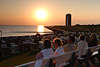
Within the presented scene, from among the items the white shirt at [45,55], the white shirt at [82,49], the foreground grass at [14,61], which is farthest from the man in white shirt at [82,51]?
the foreground grass at [14,61]

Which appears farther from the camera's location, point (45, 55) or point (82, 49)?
point (82, 49)

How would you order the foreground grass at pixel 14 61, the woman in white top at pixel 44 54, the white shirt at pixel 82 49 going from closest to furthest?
the woman in white top at pixel 44 54, the white shirt at pixel 82 49, the foreground grass at pixel 14 61

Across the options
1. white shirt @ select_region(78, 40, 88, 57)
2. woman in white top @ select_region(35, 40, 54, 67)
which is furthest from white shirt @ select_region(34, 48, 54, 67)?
white shirt @ select_region(78, 40, 88, 57)

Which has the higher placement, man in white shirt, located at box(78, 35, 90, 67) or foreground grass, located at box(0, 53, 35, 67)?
man in white shirt, located at box(78, 35, 90, 67)

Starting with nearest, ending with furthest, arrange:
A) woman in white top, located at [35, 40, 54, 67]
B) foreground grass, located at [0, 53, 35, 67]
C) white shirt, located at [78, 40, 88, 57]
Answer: woman in white top, located at [35, 40, 54, 67] → white shirt, located at [78, 40, 88, 57] → foreground grass, located at [0, 53, 35, 67]

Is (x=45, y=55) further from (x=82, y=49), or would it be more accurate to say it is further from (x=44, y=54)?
(x=82, y=49)

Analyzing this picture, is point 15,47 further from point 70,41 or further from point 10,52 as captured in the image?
point 70,41

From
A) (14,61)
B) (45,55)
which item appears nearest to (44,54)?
(45,55)

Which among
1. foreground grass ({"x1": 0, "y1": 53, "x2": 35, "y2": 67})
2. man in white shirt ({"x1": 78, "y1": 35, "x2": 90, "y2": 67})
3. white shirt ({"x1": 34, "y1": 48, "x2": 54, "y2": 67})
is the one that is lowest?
foreground grass ({"x1": 0, "y1": 53, "x2": 35, "y2": 67})

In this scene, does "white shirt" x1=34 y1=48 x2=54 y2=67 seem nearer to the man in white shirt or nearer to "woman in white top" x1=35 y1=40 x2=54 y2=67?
"woman in white top" x1=35 y1=40 x2=54 y2=67

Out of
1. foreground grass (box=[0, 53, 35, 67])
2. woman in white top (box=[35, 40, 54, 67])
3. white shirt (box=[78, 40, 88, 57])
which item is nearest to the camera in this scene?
woman in white top (box=[35, 40, 54, 67])

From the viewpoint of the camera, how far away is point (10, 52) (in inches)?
413

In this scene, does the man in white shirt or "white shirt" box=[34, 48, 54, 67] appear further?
the man in white shirt

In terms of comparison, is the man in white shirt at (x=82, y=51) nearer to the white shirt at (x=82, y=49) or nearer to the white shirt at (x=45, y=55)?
the white shirt at (x=82, y=49)
